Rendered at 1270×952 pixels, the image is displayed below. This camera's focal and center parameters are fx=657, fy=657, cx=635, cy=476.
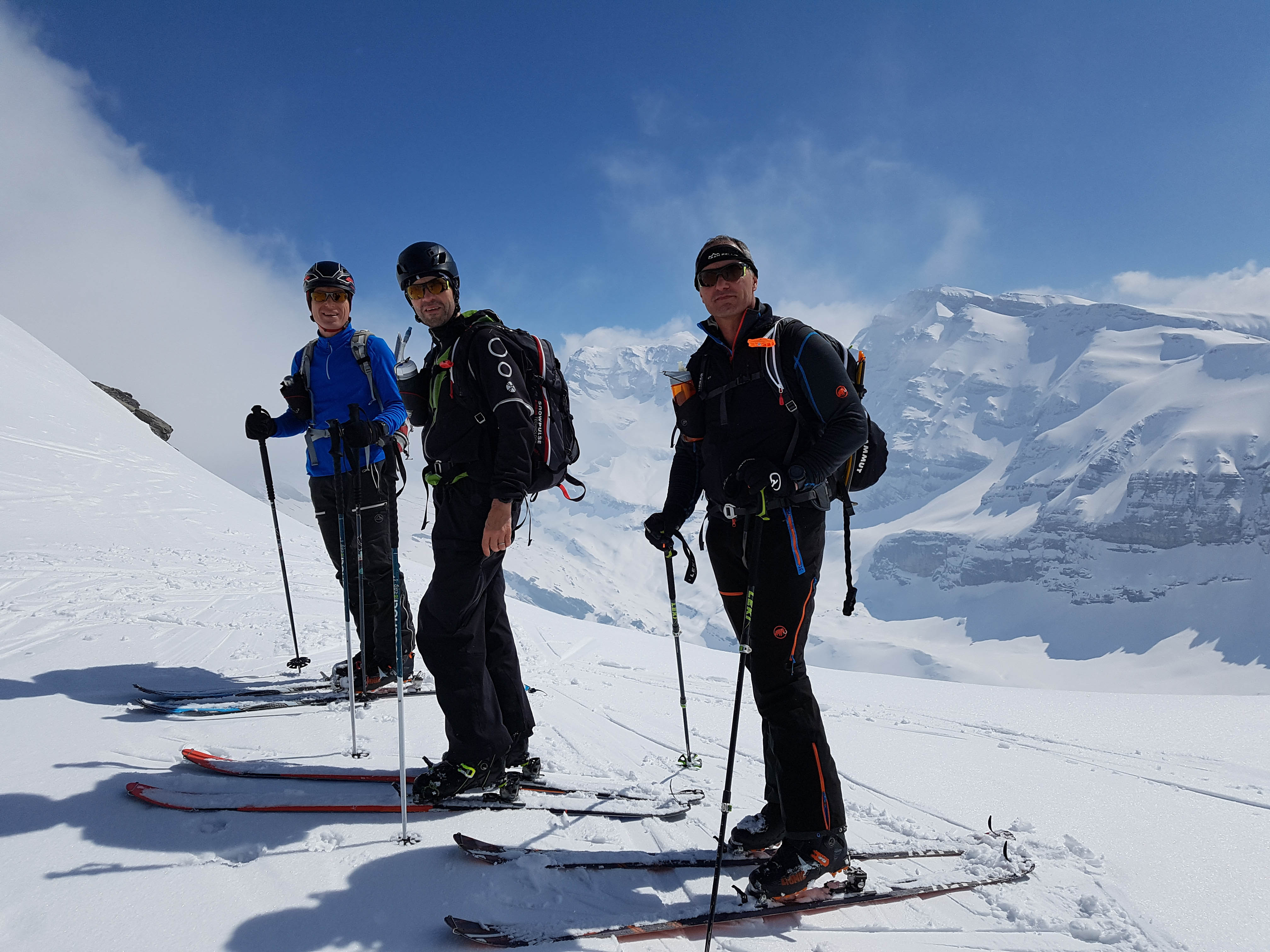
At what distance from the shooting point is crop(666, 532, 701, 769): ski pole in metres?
3.64

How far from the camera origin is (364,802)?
3.47 m

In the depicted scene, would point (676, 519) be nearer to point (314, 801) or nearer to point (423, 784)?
point (423, 784)

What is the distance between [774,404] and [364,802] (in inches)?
117

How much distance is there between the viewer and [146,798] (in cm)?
323

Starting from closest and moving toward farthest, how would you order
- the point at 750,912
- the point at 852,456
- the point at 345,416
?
the point at 750,912
the point at 852,456
the point at 345,416

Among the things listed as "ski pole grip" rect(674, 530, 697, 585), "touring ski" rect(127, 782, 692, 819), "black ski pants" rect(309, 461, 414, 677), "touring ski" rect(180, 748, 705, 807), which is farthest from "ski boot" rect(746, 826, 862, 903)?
"black ski pants" rect(309, 461, 414, 677)

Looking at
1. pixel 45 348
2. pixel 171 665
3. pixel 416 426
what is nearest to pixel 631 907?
pixel 416 426

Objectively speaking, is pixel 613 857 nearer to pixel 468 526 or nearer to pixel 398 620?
pixel 398 620

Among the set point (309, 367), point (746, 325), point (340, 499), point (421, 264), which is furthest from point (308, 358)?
point (746, 325)

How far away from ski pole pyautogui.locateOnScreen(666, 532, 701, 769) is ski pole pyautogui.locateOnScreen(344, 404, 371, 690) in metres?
2.53

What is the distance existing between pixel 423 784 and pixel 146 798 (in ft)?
4.29

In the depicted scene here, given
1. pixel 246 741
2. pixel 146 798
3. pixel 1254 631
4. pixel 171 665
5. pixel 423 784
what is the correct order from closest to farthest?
pixel 146 798 < pixel 423 784 < pixel 246 741 < pixel 171 665 < pixel 1254 631

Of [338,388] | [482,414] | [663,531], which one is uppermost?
[338,388]

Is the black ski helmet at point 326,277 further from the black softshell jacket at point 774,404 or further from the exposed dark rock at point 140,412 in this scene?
the exposed dark rock at point 140,412
